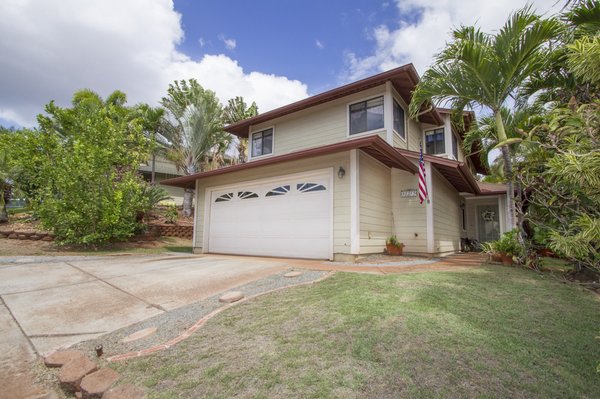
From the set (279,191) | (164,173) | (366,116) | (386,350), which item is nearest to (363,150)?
(366,116)

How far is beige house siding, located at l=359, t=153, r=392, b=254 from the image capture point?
25.3ft

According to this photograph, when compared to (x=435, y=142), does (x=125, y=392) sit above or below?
below

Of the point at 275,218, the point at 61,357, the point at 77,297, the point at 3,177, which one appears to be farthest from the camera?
the point at 3,177

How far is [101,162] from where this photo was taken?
9.95 m

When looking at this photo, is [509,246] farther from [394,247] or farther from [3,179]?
[3,179]

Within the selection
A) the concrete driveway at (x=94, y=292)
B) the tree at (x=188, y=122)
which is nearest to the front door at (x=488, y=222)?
the concrete driveway at (x=94, y=292)

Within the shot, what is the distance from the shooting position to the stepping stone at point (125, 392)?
201 cm

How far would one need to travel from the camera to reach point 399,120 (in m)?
10.0

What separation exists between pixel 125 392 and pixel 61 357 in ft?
3.45

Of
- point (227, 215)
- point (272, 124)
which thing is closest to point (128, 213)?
point (227, 215)

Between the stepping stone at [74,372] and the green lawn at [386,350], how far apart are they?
25 cm

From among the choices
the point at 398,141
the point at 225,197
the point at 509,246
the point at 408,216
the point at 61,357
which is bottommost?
the point at 61,357

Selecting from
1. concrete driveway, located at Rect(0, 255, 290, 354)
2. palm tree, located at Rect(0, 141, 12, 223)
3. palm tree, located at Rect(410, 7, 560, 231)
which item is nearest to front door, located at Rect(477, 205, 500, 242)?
palm tree, located at Rect(410, 7, 560, 231)

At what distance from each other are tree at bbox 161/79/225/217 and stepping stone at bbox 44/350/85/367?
15.1 meters
